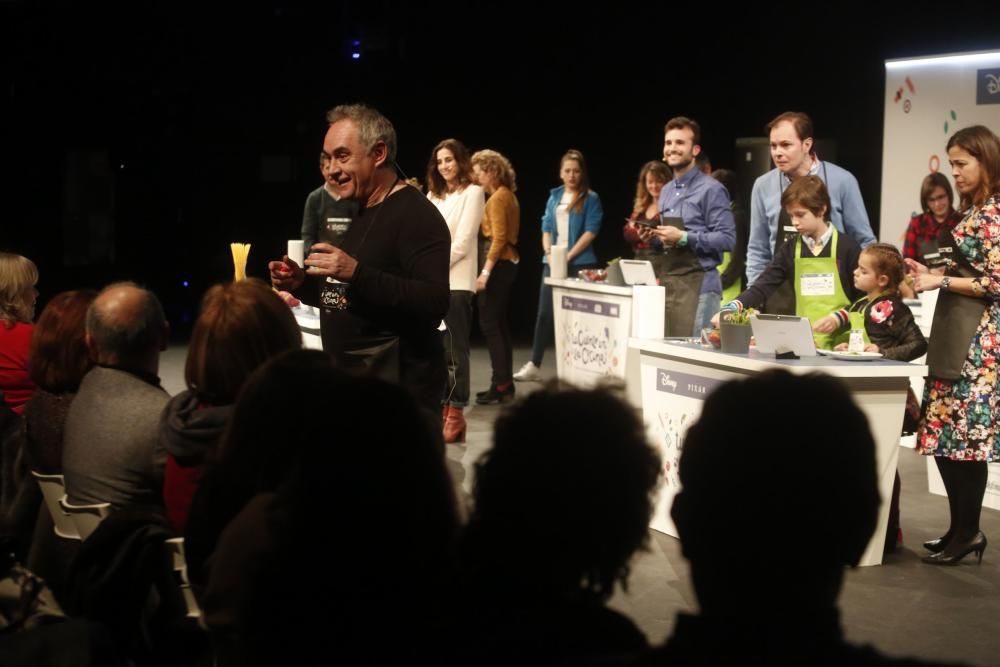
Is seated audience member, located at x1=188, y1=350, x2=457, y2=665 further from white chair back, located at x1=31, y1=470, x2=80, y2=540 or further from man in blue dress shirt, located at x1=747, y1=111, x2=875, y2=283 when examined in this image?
man in blue dress shirt, located at x1=747, y1=111, x2=875, y2=283

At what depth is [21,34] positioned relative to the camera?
9508mm

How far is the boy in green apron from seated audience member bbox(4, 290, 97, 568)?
2.17m

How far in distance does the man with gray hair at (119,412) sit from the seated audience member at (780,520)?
1.42 m

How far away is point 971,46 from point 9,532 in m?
7.20

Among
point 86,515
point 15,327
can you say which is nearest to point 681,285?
point 15,327

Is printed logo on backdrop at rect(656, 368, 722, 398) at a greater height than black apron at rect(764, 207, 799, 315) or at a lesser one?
lesser

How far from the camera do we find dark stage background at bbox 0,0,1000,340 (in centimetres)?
962

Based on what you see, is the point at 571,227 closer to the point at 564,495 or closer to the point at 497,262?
the point at 497,262

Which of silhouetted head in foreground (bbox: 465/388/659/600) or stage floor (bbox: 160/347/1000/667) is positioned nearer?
silhouetted head in foreground (bbox: 465/388/659/600)

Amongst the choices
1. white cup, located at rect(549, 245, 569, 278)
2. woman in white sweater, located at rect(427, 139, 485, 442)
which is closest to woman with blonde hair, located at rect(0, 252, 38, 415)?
woman in white sweater, located at rect(427, 139, 485, 442)

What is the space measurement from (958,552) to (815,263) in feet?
3.67

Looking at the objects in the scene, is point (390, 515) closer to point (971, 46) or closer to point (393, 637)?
point (393, 637)

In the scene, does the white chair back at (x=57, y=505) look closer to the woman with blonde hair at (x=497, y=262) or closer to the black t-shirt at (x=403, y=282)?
the black t-shirt at (x=403, y=282)

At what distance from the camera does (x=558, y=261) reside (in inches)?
297
